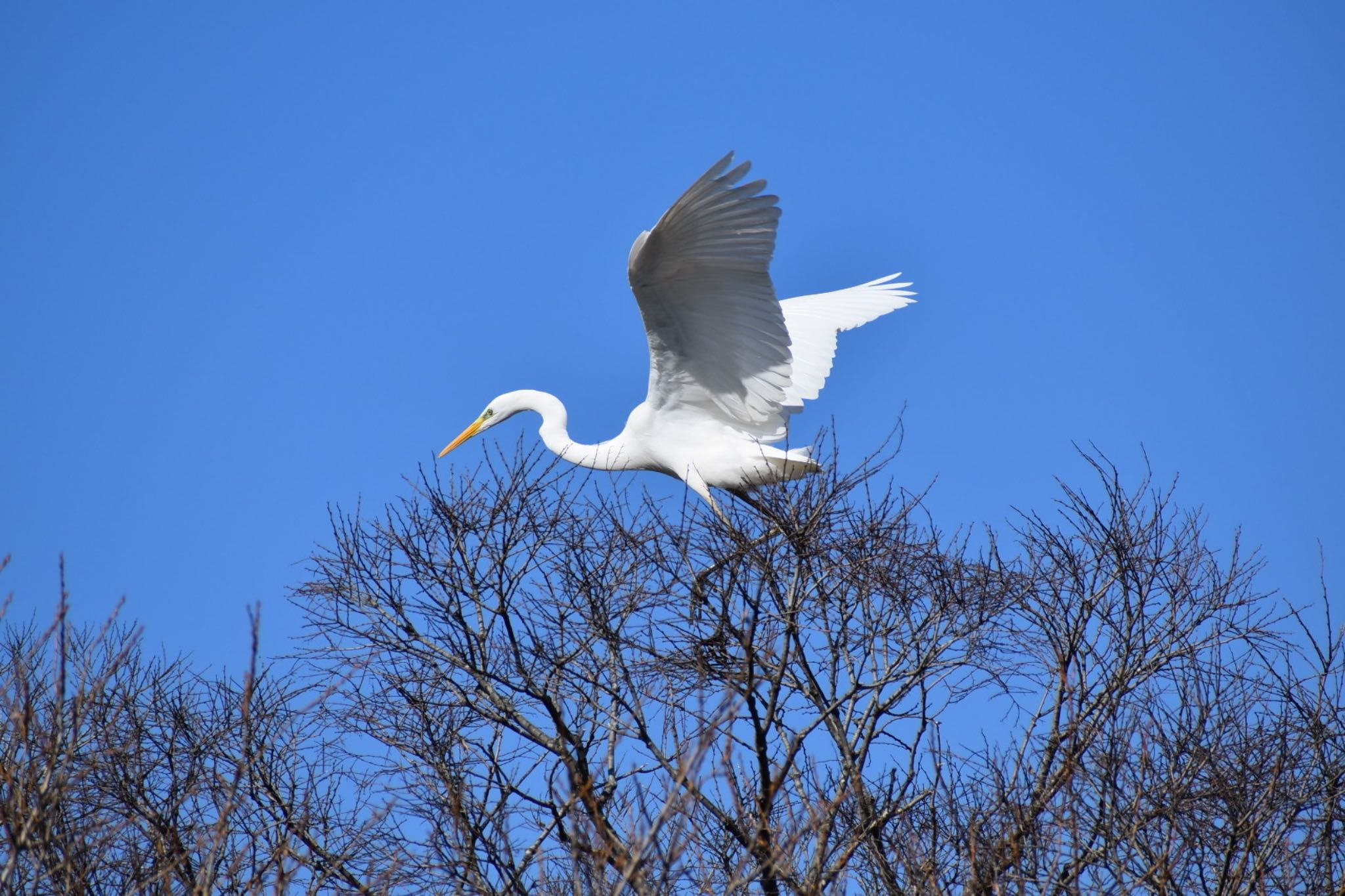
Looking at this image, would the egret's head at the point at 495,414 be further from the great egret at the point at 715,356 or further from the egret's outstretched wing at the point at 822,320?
the egret's outstretched wing at the point at 822,320

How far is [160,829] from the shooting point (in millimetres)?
5801

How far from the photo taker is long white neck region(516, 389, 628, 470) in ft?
30.8

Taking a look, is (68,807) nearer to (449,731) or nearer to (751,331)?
(449,731)

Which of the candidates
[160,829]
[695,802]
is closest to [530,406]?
[160,829]

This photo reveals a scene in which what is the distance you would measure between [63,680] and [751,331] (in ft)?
18.0

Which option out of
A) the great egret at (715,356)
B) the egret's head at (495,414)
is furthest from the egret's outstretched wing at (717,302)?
the egret's head at (495,414)

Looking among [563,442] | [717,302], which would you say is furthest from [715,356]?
[563,442]

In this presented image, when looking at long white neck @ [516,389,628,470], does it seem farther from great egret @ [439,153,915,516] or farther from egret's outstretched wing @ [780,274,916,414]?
egret's outstretched wing @ [780,274,916,414]

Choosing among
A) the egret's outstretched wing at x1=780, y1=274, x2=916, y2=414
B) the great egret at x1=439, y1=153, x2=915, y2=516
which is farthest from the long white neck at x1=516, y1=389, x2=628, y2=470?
the egret's outstretched wing at x1=780, y1=274, x2=916, y2=414

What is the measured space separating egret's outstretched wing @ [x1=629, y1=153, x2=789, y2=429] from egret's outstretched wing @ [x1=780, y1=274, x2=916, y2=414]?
388 millimetres

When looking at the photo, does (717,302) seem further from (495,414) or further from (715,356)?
(495,414)

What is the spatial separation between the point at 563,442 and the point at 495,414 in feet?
3.49

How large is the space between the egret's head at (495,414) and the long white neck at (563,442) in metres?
0.08

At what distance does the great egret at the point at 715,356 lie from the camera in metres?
7.18
